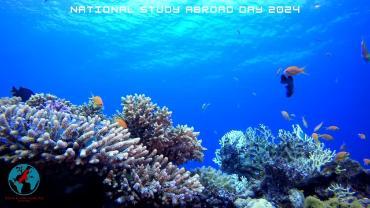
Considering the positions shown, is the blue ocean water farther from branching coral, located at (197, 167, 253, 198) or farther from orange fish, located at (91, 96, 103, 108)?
orange fish, located at (91, 96, 103, 108)

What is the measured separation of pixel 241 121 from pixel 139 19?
65.0 m

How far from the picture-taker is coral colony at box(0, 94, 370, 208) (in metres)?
3.67

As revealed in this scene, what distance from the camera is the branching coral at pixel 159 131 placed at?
17.6 ft

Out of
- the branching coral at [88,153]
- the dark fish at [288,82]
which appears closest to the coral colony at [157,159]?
the branching coral at [88,153]

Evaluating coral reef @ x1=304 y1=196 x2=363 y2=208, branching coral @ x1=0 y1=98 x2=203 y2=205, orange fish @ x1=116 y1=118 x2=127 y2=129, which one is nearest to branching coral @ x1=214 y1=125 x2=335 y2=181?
coral reef @ x1=304 y1=196 x2=363 y2=208

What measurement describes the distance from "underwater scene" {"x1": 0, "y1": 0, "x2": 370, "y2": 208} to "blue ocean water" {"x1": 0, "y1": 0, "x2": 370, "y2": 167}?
0.29 m

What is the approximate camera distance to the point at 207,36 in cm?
3641

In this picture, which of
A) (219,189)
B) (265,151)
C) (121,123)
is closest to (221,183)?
(219,189)

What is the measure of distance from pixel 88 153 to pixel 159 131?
1823 millimetres

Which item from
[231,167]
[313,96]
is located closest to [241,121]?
[313,96]

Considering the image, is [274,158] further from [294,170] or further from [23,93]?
[23,93]

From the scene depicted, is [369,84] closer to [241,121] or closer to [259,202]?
[241,121]

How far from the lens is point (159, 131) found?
17.5 ft

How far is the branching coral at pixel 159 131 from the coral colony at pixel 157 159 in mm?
17
